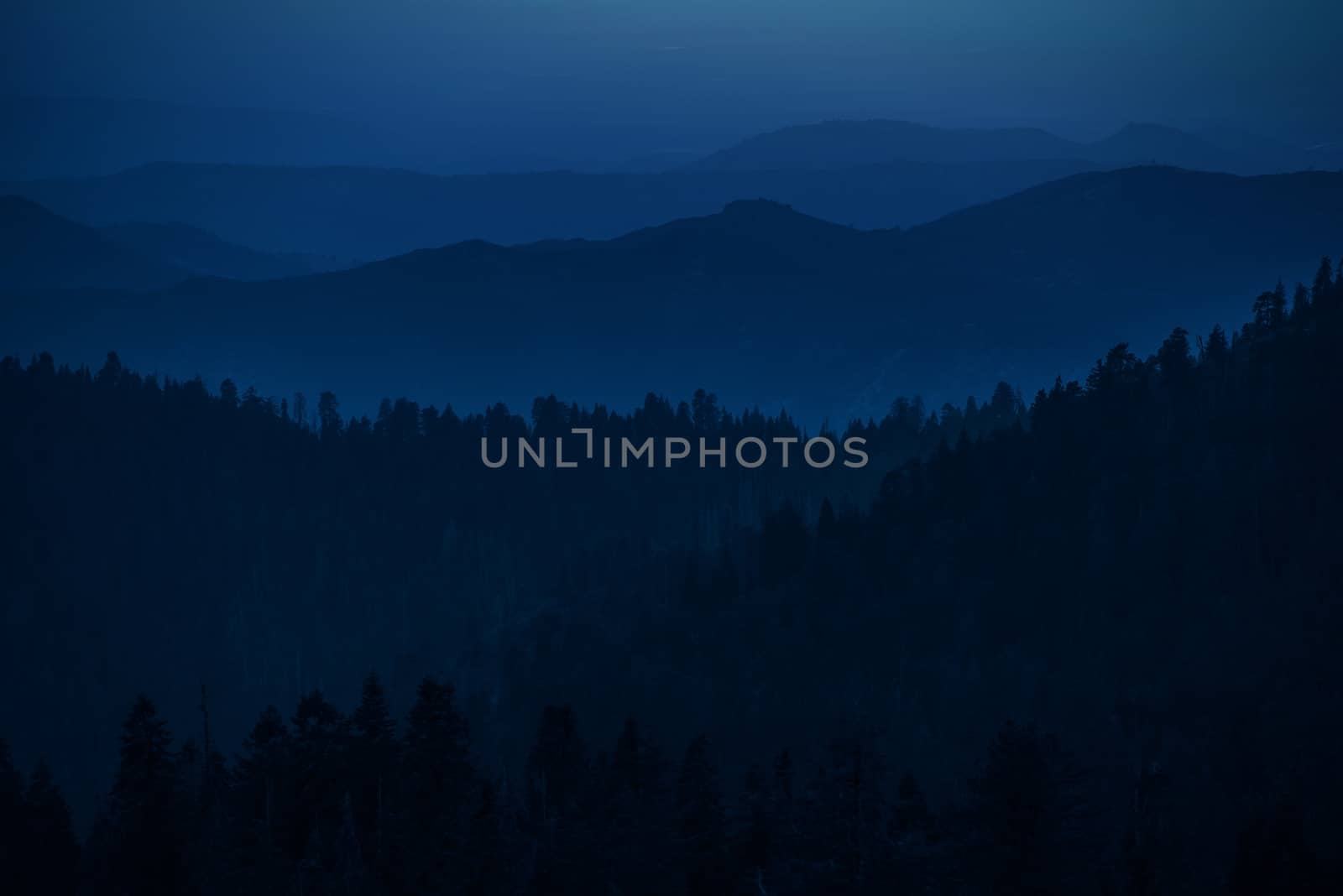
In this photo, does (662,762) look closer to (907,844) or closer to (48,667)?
(907,844)

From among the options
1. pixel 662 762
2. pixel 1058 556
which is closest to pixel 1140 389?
pixel 1058 556

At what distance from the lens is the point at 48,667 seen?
15150cm

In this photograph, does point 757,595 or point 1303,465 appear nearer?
point 1303,465

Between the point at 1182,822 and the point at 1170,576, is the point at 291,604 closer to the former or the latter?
the point at 1170,576

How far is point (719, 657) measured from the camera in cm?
11456

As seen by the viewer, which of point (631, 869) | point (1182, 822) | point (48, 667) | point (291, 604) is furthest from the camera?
point (291, 604)

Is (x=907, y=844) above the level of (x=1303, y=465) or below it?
below

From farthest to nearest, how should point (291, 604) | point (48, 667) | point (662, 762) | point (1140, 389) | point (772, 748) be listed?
1. point (291, 604)
2. point (48, 667)
3. point (1140, 389)
4. point (772, 748)
5. point (662, 762)

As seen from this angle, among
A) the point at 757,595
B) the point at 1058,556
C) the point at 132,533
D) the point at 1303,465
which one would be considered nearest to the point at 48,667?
the point at 132,533

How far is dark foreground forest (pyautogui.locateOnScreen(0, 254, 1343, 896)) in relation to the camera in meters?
43.2

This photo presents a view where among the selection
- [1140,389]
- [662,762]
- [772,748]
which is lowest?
[772,748]

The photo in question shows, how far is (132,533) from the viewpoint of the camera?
179 m

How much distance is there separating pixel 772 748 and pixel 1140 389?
49.4 meters

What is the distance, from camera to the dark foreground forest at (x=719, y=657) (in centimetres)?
4325
